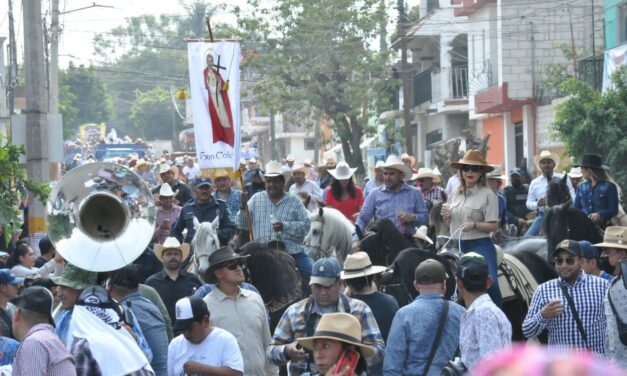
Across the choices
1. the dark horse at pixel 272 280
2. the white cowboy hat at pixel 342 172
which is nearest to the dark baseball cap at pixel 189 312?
the dark horse at pixel 272 280

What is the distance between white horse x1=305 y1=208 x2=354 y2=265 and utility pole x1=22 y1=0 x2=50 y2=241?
485 cm

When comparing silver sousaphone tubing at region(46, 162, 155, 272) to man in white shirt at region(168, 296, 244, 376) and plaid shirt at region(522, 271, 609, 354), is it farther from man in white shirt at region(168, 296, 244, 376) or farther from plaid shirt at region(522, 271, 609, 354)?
plaid shirt at region(522, 271, 609, 354)

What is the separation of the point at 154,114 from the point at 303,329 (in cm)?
11668

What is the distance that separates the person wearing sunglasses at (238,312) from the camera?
25.9ft

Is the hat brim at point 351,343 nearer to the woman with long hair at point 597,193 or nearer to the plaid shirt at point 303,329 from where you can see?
the plaid shirt at point 303,329

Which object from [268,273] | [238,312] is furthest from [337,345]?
[268,273]

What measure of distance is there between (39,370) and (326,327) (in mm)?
1384

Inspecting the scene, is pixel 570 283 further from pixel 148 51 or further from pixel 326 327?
pixel 148 51

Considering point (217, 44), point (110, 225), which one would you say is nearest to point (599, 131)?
point (217, 44)

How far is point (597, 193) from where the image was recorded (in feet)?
44.0

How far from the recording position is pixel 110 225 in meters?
6.77

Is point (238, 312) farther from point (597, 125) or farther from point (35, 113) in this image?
point (597, 125)

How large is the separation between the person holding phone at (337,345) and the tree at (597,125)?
1760cm

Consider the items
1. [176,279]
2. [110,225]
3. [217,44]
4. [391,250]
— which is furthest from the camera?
[217,44]
